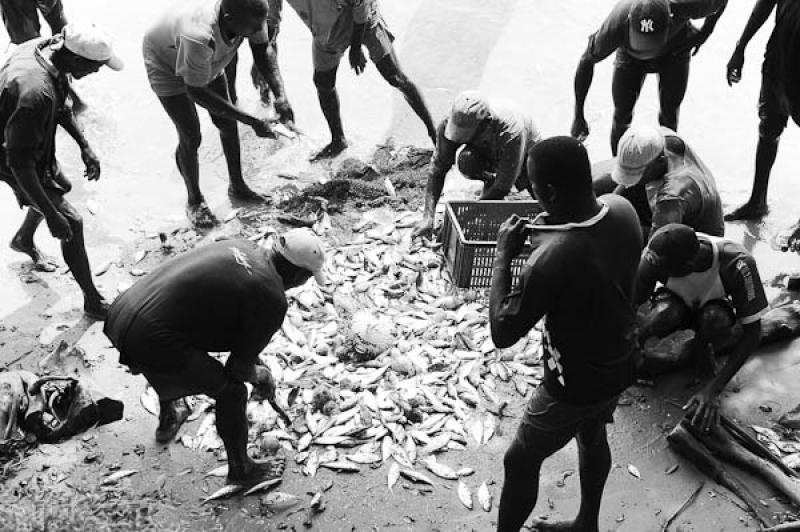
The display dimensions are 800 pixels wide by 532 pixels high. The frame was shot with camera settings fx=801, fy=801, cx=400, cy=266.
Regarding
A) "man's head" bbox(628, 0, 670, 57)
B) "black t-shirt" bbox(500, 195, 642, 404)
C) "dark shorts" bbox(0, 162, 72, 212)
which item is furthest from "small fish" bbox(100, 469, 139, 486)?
"man's head" bbox(628, 0, 670, 57)

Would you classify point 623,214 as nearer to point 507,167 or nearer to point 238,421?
point 238,421

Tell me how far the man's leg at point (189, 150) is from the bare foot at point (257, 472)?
2.68 m

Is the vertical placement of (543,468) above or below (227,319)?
below

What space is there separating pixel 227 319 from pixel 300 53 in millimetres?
5541

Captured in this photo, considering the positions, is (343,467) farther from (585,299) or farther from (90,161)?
(90,161)

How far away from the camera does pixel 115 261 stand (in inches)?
242

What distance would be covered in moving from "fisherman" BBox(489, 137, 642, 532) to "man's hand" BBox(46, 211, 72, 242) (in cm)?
320

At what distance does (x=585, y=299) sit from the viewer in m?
3.03

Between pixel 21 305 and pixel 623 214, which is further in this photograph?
pixel 21 305

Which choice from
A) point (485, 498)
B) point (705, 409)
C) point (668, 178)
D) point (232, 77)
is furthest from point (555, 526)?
point (232, 77)

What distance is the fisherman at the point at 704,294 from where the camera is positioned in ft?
13.3

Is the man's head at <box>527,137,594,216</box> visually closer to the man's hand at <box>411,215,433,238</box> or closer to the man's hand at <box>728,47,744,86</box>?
the man's hand at <box>411,215,433,238</box>

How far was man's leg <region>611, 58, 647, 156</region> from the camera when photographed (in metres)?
6.38

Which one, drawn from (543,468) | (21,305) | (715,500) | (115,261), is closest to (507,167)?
(543,468)
